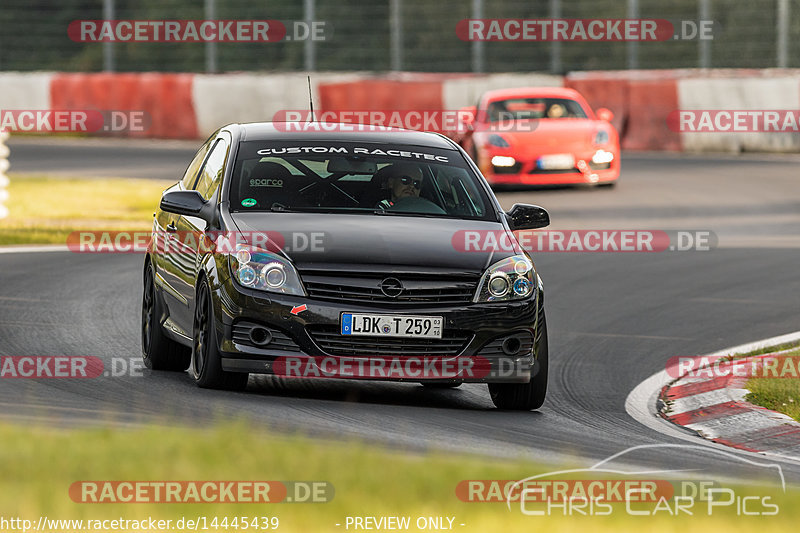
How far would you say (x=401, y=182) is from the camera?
9.76 m

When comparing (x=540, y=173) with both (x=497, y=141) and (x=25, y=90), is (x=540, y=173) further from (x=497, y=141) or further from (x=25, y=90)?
(x=25, y=90)

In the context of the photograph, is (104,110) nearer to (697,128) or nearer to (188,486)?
(697,128)

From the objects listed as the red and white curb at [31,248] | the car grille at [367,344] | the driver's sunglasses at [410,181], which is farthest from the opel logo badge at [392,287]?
the red and white curb at [31,248]

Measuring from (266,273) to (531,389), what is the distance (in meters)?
1.60

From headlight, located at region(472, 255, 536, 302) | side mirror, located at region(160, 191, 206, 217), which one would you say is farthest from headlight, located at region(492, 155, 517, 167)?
headlight, located at region(472, 255, 536, 302)

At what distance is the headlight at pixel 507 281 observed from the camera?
8.75m

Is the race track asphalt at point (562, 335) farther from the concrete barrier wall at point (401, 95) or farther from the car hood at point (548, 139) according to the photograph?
the concrete barrier wall at point (401, 95)

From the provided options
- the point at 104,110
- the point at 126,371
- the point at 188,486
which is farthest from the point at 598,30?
the point at 188,486

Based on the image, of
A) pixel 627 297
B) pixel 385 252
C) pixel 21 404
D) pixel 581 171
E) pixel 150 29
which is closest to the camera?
pixel 21 404

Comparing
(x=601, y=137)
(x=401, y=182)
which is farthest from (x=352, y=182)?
(x=601, y=137)

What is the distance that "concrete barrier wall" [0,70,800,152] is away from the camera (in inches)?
1145

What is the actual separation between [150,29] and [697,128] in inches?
642

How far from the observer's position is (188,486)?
230 inches

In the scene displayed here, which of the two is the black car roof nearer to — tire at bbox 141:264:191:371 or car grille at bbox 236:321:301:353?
tire at bbox 141:264:191:371
